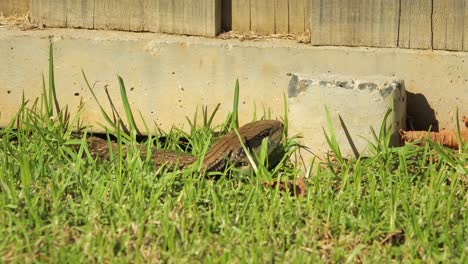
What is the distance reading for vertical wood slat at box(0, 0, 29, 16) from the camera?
581 centimetres

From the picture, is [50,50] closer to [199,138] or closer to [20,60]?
[20,60]

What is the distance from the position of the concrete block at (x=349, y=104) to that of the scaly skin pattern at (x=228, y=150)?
170 mm

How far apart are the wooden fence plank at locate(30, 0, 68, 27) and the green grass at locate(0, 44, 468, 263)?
607mm

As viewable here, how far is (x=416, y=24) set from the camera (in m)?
5.36

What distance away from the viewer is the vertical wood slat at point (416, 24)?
210 inches

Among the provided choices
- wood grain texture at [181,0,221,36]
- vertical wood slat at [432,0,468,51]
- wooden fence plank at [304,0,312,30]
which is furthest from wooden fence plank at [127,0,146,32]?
vertical wood slat at [432,0,468,51]

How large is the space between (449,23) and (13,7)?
2299mm

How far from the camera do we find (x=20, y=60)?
568 centimetres

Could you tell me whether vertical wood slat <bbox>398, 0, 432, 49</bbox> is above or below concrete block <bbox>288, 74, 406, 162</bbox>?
above

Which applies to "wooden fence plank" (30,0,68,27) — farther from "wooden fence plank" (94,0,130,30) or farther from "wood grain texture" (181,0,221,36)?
"wood grain texture" (181,0,221,36)

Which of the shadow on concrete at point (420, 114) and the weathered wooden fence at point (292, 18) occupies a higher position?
the weathered wooden fence at point (292, 18)

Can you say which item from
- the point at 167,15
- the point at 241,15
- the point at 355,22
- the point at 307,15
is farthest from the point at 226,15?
the point at 355,22

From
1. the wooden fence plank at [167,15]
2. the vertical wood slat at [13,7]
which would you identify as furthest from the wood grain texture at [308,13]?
the vertical wood slat at [13,7]

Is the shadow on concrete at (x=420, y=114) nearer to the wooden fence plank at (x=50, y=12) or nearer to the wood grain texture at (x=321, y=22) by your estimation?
the wood grain texture at (x=321, y=22)
